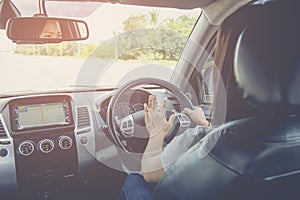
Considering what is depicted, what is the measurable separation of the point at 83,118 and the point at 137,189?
0.92 meters

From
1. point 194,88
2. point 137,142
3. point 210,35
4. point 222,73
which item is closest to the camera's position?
point 222,73

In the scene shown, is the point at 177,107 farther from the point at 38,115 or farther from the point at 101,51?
the point at 38,115

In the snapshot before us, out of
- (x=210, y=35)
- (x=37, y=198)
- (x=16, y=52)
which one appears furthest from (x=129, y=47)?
(x=37, y=198)

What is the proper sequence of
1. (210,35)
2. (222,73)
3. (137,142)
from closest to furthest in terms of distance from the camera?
(222,73)
(137,142)
(210,35)

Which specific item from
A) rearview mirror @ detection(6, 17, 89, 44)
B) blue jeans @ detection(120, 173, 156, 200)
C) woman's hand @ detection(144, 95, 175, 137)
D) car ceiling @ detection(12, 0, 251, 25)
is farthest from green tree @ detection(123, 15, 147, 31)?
→ blue jeans @ detection(120, 173, 156, 200)

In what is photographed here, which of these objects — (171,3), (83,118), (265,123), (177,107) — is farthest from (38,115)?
(265,123)

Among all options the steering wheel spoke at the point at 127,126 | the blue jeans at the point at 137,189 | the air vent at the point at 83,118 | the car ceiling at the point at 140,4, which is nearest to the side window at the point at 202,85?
the car ceiling at the point at 140,4

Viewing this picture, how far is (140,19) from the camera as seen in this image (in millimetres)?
3303

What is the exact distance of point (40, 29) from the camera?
2.57m

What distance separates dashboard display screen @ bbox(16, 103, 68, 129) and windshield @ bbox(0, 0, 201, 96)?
0.28m

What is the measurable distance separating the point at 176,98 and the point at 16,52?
132cm

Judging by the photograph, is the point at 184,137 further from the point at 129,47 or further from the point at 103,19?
the point at 103,19

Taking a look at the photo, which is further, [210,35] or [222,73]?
[210,35]

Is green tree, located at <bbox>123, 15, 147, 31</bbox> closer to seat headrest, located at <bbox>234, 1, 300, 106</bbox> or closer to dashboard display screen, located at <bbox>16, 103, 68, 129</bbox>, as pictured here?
dashboard display screen, located at <bbox>16, 103, 68, 129</bbox>
